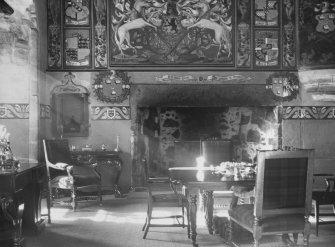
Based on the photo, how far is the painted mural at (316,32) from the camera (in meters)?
8.83

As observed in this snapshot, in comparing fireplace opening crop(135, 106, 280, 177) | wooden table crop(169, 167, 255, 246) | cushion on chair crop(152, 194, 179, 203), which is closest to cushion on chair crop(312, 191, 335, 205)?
wooden table crop(169, 167, 255, 246)

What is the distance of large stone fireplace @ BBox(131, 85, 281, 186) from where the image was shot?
883cm

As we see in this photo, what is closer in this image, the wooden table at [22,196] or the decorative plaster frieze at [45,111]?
the wooden table at [22,196]

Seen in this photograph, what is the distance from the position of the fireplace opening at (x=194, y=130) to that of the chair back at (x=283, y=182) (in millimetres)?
4630

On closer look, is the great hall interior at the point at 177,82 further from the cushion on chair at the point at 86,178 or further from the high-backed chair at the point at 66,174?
the cushion on chair at the point at 86,178

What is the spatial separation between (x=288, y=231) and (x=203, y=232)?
1.64 meters

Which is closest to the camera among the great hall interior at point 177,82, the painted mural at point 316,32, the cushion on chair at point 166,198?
the cushion on chair at point 166,198

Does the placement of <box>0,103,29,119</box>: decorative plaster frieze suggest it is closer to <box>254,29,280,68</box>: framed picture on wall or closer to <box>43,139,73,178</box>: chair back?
<box>43,139,73,178</box>: chair back

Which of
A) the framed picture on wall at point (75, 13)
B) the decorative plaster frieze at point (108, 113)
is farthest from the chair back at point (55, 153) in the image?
the framed picture on wall at point (75, 13)

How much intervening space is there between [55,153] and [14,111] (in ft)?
4.04

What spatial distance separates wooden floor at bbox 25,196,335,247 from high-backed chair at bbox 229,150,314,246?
2.93ft

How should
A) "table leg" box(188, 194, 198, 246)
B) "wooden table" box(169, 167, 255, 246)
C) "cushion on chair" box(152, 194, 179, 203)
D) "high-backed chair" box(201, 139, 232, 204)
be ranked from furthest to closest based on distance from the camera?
"high-backed chair" box(201, 139, 232, 204)
"cushion on chair" box(152, 194, 179, 203)
"table leg" box(188, 194, 198, 246)
"wooden table" box(169, 167, 255, 246)

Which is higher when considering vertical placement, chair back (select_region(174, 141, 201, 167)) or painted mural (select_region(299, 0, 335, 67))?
painted mural (select_region(299, 0, 335, 67))

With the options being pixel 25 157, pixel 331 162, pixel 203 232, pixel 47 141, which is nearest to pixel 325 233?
pixel 203 232
